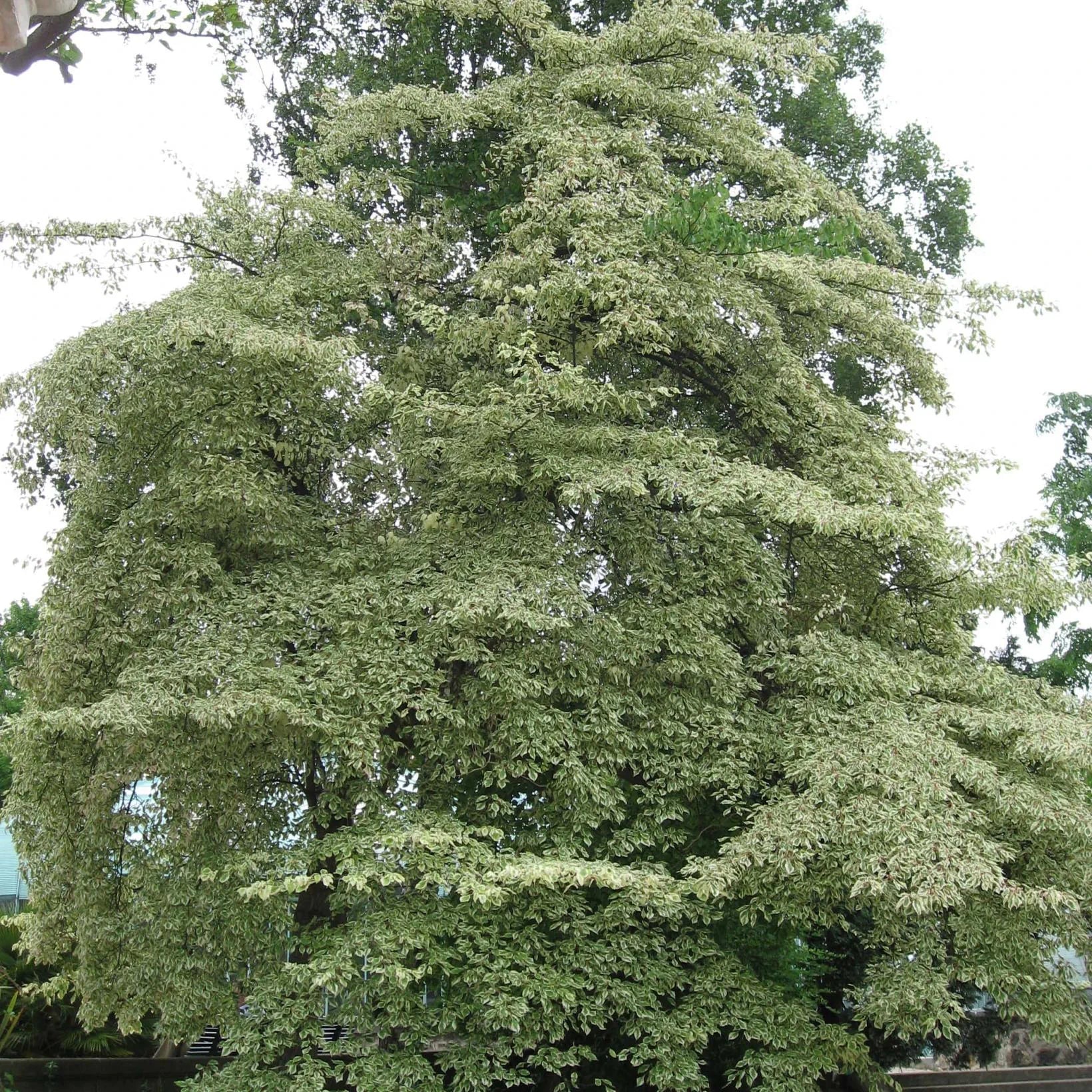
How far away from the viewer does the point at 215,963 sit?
791 cm

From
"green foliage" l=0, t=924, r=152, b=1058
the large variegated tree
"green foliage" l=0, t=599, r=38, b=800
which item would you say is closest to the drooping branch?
the large variegated tree

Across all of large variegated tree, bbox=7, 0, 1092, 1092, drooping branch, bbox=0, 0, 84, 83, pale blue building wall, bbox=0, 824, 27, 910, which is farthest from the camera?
pale blue building wall, bbox=0, 824, 27, 910

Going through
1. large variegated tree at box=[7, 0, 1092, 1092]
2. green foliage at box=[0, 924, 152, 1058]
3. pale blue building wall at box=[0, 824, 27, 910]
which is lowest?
green foliage at box=[0, 924, 152, 1058]

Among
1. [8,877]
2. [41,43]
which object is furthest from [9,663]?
[41,43]

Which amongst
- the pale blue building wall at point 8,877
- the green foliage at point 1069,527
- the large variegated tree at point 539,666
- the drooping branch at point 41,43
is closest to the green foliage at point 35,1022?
the large variegated tree at point 539,666

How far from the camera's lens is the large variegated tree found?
24.7ft

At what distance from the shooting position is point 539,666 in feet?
27.3

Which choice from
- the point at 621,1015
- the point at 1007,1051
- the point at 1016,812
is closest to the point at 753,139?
the point at 1016,812

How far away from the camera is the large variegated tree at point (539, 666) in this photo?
7.53m

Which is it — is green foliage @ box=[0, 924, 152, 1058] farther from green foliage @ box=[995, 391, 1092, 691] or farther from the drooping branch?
green foliage @ box=[995, 391, 1092, 691]

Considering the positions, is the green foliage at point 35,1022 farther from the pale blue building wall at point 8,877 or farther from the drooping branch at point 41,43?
the drooping branch at point 41,43

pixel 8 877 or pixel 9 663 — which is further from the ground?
pixel 9 663

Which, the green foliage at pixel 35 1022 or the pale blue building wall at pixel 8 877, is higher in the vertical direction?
the pale blue building wall at pixel 8 877

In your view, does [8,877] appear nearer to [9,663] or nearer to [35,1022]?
[9,663]
